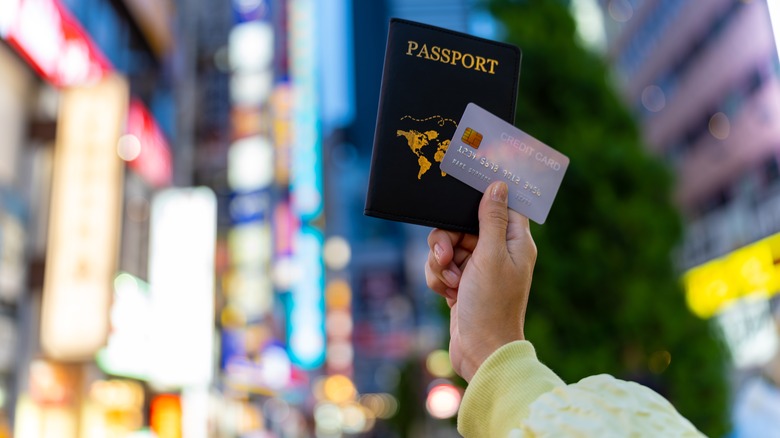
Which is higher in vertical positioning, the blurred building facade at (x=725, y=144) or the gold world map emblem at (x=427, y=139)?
the blurred building facade at (x=725, y=144)

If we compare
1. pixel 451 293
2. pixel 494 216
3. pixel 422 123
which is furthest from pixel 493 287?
pixel 422 123

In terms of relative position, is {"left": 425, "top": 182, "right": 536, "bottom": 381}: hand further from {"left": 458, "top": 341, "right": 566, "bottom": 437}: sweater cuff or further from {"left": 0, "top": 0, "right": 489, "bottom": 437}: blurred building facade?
{"left": 0, "top": 0, "right": 489, "bottom": 437}: blurred building facade

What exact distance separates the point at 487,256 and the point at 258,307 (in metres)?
21.2

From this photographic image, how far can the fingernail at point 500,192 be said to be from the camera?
4.55 ft

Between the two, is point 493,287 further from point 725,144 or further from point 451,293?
point 725,144

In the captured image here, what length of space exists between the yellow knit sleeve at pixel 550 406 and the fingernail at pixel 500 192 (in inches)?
13.4

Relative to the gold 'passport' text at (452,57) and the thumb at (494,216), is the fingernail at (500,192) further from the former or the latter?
the gold 'passport' text at (452,57)

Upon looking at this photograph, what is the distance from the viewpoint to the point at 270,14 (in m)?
25.5

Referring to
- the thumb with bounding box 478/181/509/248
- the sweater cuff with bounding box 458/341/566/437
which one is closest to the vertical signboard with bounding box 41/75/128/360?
the thumb with bounding box 478/181/509/248

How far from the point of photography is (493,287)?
1277 millimetres

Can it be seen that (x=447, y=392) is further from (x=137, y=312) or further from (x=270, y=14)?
(x=270, y=14)

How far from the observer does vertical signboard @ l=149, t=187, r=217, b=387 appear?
1132cm

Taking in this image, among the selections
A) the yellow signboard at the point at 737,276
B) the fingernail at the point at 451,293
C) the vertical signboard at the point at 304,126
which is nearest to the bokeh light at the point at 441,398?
the yellow signboard at the point at 737,276

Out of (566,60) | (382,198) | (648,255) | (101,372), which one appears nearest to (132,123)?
(101,372)
